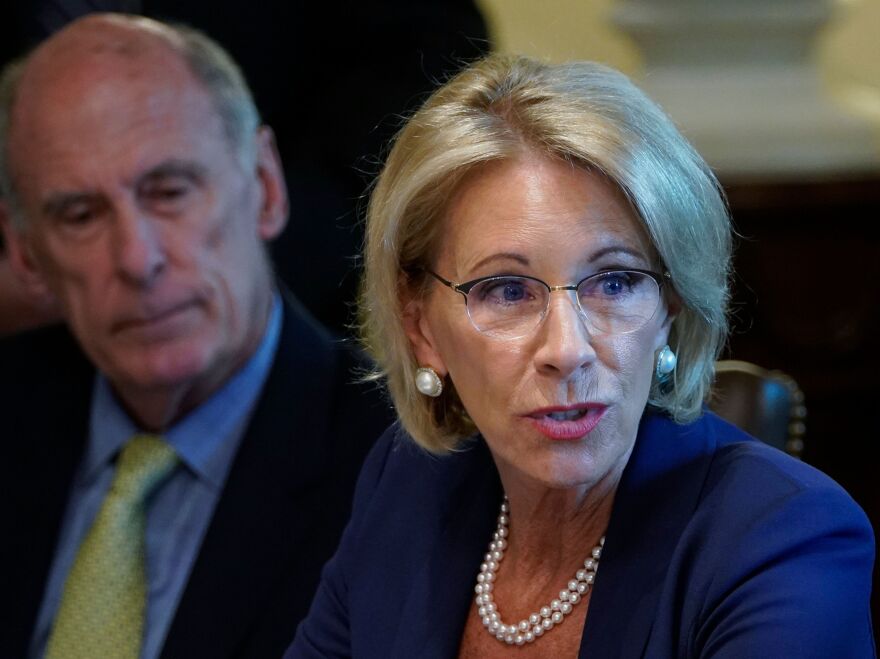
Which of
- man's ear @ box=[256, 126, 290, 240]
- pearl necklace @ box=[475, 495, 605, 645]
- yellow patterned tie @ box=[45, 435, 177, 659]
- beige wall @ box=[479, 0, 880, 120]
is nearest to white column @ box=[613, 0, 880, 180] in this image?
beige wall @ box=[479, 0, 880, 120]

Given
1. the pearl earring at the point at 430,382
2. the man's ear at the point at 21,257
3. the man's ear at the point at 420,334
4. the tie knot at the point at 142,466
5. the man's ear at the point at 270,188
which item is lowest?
the tie knot at the point at 142,466

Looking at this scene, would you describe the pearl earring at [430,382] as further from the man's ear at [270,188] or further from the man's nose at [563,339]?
the man's ear at [270,188]

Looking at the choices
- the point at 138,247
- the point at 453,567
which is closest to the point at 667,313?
the point at 453,567

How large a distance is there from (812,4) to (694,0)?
0.30 meters

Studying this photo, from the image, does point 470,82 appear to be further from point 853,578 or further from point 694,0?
point 694,0

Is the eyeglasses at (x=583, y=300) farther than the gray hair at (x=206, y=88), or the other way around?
the gray hair at (x=206, y=88)

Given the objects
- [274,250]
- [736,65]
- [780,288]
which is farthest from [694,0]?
[274,250]

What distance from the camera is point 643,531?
1.71 meters

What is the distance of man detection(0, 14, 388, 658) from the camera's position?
2318 millimetres

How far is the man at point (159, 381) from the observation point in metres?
2.32

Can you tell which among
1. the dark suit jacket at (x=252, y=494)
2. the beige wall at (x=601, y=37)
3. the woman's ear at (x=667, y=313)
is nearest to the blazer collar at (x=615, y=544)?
the woman's ear at (x=667, y=313)

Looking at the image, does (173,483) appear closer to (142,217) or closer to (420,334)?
(142,217)

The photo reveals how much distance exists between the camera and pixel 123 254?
238 centimetres

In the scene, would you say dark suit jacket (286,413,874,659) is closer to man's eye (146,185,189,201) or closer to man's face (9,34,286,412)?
man's face (9,34,286,412)
